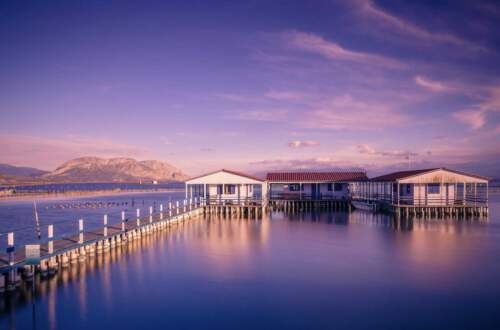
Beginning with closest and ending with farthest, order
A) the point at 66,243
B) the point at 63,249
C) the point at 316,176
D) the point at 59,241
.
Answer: the point at 63,249
the point at 66,243
the point at 59,241
the point at 316,176

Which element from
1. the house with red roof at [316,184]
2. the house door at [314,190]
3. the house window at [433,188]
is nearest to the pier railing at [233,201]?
the house with red roof at [316,184]

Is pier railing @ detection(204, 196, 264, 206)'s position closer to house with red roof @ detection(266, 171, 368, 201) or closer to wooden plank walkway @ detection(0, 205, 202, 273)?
house with red roof @ detection(266, 171, 368, 201)

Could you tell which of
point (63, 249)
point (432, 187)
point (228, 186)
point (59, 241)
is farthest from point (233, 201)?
point (63, 249)

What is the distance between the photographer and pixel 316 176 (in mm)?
44438

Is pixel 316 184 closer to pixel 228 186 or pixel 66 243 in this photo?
pixel 228 186

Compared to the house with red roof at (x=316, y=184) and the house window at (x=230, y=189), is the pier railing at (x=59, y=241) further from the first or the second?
the house with red roof at (x=316, y=184)

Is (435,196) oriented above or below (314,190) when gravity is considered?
below

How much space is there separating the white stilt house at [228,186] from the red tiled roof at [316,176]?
378cm

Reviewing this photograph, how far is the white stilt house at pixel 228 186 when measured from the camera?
3788 cm

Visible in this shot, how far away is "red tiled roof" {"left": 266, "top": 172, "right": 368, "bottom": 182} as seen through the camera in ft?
141

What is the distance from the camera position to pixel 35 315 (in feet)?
36.8

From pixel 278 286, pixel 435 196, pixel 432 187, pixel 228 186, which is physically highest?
pixel 228 186

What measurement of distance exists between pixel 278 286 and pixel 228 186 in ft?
86.4

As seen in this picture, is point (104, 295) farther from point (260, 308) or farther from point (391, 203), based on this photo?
point (391, 203)
